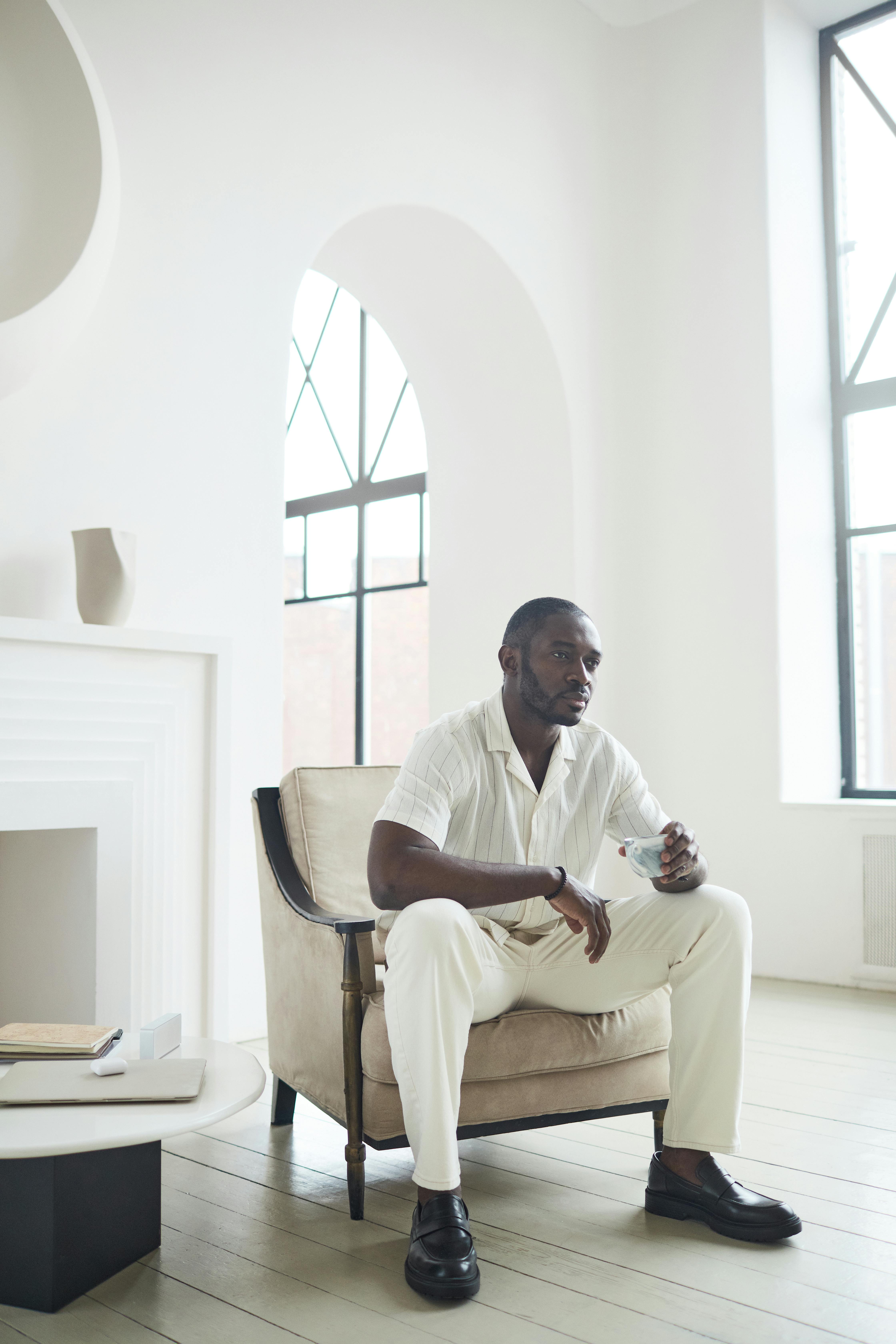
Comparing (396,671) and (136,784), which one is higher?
(396,671)

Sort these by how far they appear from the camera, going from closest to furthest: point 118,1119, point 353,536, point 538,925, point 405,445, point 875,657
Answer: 1. point 118,1119
2. point 538,925
3. point 875,657
4. point 405,445
5. point 353,536

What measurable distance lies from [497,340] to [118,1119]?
359cm

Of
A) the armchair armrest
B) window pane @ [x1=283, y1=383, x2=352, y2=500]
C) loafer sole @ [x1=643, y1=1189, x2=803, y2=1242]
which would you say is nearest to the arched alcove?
window pane @ [x1=283, y1=383, x2=352, y2=500]

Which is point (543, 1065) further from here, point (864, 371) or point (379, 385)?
point (379, 385)

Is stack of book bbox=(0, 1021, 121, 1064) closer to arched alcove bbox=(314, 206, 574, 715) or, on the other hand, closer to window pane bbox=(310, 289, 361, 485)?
arched alcove bbox=(314, 206, 574, 715)

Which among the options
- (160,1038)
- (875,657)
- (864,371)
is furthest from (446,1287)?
(864,371)

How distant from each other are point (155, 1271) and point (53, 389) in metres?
2.00

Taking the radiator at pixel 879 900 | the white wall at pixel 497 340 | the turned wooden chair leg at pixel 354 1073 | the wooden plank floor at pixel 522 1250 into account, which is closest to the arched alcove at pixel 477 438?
the white wall at pixel 497 340

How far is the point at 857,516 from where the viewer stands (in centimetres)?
449

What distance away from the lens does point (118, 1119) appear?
1535mm

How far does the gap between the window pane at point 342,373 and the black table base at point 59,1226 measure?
15.1 feet

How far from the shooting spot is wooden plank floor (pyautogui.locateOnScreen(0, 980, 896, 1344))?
1543 millimetres

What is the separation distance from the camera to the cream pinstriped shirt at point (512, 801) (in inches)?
77.0

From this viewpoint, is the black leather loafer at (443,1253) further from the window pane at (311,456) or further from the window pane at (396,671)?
the window pane at (311,456)
